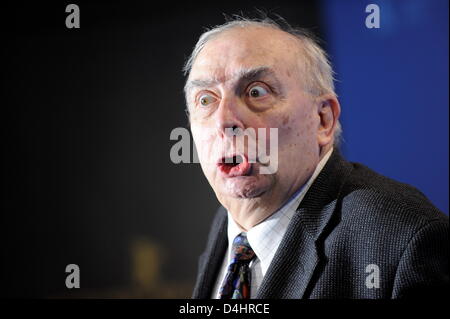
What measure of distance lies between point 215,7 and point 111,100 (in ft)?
2.78

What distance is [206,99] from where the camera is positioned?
1.49 metres

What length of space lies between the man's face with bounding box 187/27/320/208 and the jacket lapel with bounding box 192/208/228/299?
32cm

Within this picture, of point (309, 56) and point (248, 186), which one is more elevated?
point (309, 56)

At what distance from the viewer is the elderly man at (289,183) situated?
47.0 inches

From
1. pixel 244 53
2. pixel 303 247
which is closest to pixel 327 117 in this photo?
pixel 244 53

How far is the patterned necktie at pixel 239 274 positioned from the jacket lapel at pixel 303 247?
5.2 inches

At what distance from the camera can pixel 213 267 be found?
169 cm

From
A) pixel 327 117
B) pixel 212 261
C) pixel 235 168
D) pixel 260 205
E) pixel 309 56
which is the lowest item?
pixel 212 261

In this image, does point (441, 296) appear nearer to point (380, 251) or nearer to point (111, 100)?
point (380, 251)

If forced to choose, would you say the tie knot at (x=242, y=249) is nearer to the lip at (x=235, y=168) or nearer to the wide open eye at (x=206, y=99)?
the lip at (x=235, y=168)

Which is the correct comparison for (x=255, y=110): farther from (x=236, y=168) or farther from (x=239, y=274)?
(x=239, y=274)

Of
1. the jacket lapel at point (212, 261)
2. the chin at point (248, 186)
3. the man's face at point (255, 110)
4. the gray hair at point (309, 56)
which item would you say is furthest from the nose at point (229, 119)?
the jacket lapel at point (212, 261)

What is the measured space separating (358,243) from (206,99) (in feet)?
1.98
